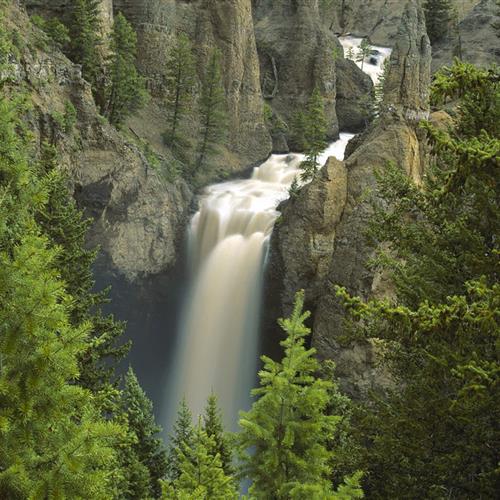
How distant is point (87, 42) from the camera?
31.8 metres

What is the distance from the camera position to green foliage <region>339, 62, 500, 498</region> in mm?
5668

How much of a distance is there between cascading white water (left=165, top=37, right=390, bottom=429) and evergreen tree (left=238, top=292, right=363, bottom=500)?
57.7 ft

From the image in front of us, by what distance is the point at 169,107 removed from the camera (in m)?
39.4

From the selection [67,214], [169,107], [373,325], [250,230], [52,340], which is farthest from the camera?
[169,107]

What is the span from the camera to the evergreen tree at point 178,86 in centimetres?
3722

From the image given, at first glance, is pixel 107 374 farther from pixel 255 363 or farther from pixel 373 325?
pixel 255 363

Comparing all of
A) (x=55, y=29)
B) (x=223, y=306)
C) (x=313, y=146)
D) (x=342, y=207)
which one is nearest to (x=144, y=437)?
(x=223, y=306)

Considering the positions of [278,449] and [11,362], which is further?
[278,449]

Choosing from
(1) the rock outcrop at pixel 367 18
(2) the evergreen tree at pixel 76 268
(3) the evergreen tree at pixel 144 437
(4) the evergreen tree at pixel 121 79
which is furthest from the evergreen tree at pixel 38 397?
(1) the rock outcrop at pixel 367 18

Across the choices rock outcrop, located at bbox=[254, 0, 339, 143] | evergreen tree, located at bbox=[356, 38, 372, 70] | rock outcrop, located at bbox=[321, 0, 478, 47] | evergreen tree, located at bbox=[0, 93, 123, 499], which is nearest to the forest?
evergreen tree, located at bbox=[0, 93, 123, 499]

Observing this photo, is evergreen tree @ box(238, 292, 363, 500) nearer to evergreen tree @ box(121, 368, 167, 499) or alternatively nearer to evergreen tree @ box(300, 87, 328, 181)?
evergreen tree @ box(121, 368, 167, 499)

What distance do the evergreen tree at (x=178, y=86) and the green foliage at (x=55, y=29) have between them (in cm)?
871

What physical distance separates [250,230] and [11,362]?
2560cm

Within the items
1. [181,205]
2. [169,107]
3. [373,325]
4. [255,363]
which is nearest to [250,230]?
[181,205]
